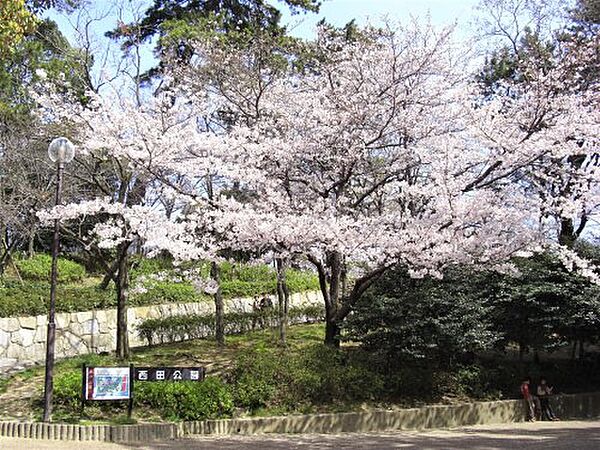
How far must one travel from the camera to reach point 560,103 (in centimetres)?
1191

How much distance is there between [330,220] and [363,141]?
6.37 feet

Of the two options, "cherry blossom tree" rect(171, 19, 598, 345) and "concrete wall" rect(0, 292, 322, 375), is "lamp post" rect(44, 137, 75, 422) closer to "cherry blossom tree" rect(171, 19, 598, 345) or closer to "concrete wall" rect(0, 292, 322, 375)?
"cherry blossom tree" rect(171, 19, 598, 345)

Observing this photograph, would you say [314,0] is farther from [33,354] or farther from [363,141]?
[33,354]

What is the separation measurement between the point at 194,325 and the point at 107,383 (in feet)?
20.6

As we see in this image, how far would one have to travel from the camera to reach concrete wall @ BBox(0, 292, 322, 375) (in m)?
14.4

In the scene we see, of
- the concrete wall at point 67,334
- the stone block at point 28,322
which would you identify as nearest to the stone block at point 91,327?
the concrete wall at point 67,334

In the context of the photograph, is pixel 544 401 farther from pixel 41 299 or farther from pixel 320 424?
pixel 41 299

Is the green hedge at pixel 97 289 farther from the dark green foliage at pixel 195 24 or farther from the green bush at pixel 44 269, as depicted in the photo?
the dark green foliage at pixel 195 24

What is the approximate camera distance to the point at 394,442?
33.9 ft

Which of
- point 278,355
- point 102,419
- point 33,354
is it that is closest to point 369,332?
point 278,355

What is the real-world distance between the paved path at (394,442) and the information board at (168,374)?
1087 millimetres

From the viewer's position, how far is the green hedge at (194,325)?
15984 millimetres

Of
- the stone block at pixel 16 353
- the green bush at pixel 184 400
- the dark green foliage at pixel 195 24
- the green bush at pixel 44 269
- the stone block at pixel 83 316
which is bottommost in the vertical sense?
the green bush at pixel 184 400

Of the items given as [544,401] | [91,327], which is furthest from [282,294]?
[544,401]
